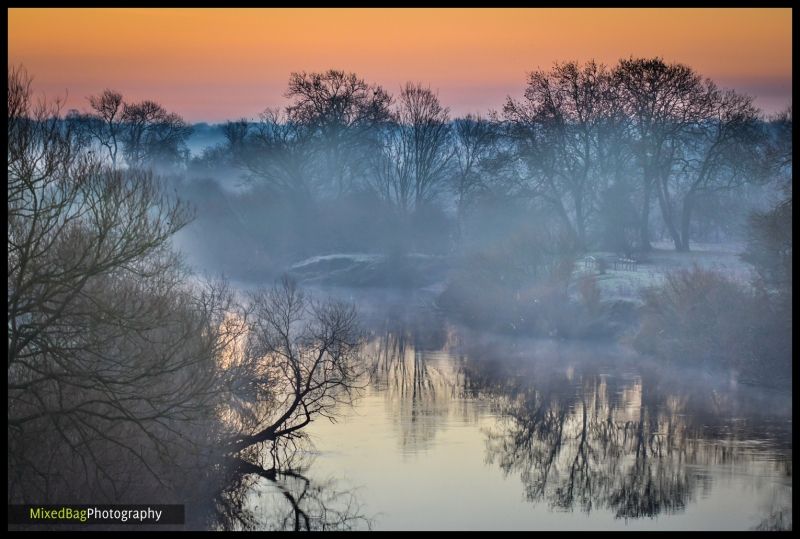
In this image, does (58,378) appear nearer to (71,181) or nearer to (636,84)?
(71,181)

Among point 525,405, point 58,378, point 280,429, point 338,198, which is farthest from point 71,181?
point 338,198

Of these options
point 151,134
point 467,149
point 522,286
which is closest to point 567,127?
point 522,286

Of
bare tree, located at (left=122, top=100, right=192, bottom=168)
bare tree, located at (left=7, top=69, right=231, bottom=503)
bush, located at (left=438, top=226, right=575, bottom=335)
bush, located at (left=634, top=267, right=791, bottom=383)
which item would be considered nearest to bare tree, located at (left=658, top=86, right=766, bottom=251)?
bush, located at (left=438, top=226, right=575, bottom=335)

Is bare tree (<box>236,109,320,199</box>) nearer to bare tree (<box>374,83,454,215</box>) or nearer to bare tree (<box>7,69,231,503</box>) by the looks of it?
bare tree (<box>374,83,454,215</box>)

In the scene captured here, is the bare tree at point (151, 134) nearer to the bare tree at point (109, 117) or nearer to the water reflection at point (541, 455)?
the bare tree at point (109, 117)

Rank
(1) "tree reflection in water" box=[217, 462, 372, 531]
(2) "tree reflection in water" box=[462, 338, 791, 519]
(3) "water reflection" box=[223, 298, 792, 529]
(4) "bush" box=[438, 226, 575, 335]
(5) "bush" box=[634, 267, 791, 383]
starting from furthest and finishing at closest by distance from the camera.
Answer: (4) "bush" box=[438, 226, 575, 335] < (5) "bush" box=[634, 267, 791, 383] < (2) "tree reflection in water" box=[462, 338, 791, 519] < (3) "water reflection" box=[223, 298, 792, 529] < (1) "tree reflection in water" box=[217, 462, 372, 531]

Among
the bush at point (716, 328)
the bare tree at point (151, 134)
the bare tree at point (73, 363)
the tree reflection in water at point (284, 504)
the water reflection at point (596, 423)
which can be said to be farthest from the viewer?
the bare tree at point (151, 134)

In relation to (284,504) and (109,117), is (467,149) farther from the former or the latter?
(284,504)

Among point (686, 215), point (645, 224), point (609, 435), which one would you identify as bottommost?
point (609, 435)

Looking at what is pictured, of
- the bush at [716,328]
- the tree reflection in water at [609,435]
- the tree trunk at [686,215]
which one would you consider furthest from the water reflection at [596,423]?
the tree trunk at [686,215]

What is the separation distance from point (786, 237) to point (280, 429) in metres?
18.8

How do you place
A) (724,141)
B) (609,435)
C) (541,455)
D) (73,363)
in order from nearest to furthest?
(73,363)
(541,455)
(609,435)
(724,141)

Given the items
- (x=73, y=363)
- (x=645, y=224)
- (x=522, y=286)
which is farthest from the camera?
(x=645, y=224)
